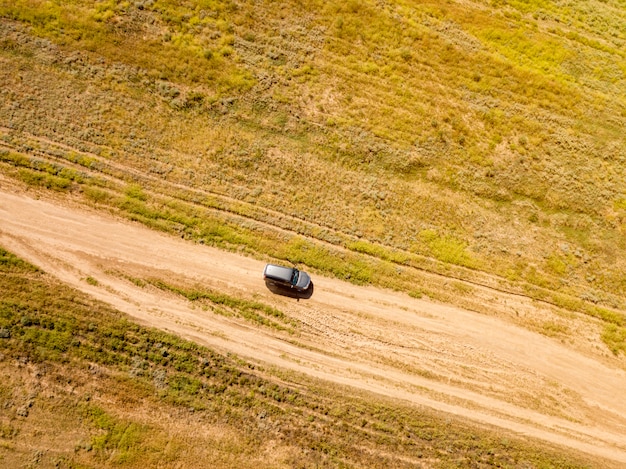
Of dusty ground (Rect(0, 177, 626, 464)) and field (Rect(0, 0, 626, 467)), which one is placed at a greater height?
field (Rect(0, 0, 626, 467))

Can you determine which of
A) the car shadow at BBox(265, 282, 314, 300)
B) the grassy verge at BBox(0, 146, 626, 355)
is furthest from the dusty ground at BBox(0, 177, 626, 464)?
the grassy verge at BBox(0, 146, 626, 355)

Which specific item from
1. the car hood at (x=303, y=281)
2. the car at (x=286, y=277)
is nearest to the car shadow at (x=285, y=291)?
the car at (x=286, y=277)

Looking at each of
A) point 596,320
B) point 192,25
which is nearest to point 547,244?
point 596,320

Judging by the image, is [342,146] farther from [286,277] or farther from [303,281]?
[286,277]

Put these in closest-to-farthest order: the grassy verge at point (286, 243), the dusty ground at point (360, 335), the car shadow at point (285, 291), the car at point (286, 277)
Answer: the car at point (286, 277), the dusty ground at point (360, 335), the car shadow at point (285, 291), the grassy verge at point (286, 243)

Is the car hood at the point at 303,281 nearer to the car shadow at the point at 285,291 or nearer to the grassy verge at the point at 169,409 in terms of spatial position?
the car shadow at the point at 285,291

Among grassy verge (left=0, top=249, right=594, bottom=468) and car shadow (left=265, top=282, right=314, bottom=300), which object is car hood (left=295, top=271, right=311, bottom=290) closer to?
car shadow (left=265, top=282, right=314, bottom=300)

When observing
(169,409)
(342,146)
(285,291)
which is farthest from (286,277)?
(342,146)
